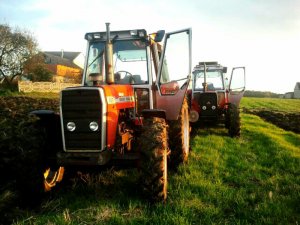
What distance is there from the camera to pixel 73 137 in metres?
4.72

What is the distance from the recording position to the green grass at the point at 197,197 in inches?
161

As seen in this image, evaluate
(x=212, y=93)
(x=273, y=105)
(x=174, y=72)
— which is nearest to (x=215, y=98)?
(x=212, y=93)

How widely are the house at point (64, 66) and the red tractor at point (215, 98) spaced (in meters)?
37.3

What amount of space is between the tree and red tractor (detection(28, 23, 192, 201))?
35.2 m

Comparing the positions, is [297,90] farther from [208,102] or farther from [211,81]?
[208,102]

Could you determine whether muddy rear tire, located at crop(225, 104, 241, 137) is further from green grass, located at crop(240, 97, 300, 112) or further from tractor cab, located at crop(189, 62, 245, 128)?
green grass, located at crop(240, 97, 300, 112)

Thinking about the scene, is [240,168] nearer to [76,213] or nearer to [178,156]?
[178,156]

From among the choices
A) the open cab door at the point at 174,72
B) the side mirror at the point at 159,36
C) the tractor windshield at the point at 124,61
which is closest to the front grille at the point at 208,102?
the open cab door at the point at 174,72

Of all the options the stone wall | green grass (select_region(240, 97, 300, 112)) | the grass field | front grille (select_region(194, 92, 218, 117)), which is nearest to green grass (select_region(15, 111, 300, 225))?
the grass field

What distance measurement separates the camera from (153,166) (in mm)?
4516

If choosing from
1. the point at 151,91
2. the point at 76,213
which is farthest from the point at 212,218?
Result: the point at 151,91

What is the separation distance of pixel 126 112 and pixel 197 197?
1.66m

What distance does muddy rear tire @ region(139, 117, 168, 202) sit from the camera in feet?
14.8

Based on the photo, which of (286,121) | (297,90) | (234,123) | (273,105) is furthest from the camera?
(297,90)
